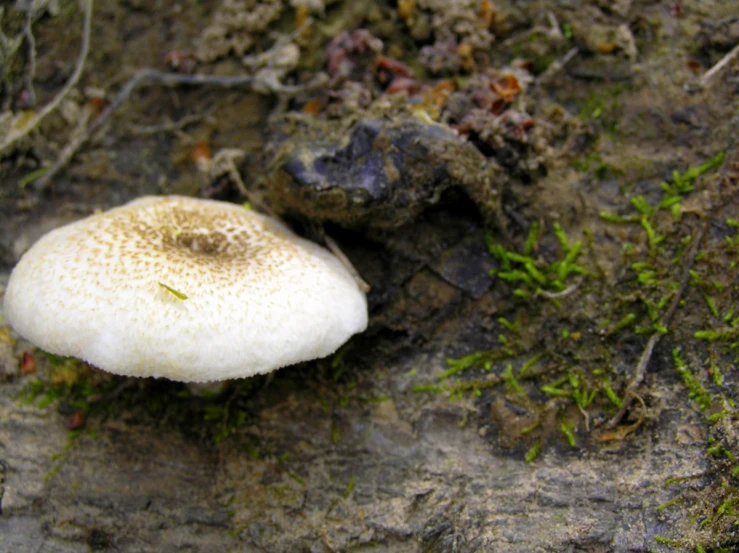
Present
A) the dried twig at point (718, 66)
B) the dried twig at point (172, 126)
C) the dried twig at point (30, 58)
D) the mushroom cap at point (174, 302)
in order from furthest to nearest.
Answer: the dried twig at point (172, 126) < the dried twig at point (30, 58) < the dried twig at point (718, 66) < the mushroom cap at point (174, 302)

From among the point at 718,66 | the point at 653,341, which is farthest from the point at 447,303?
the point at 718,66

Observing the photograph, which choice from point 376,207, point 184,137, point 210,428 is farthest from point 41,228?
point 376,207

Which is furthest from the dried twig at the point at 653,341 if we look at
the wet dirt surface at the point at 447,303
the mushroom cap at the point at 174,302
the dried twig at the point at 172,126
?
the dried twig at the point at 172,126

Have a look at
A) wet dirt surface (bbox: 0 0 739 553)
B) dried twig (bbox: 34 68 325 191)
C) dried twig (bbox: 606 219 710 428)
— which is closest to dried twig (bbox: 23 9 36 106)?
wet dirt surface (bbox: 0 0 739 553)

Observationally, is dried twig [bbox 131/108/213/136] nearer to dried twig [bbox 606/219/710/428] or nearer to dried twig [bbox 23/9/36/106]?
dried twig [bbox 23/9/36/106]

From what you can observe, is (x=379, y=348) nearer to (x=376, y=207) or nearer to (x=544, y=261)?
(x=376, y=207)

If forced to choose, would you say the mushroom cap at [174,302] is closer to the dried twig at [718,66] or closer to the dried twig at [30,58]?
the dried twig at [30,58]
